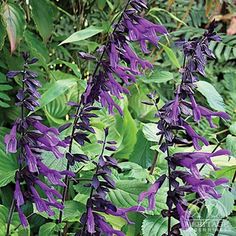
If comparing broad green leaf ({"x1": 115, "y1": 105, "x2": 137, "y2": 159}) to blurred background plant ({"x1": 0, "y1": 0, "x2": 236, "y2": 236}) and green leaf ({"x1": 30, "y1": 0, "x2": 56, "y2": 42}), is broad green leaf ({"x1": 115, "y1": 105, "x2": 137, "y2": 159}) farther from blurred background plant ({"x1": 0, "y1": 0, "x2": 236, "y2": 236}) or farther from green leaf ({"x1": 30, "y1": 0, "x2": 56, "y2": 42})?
green leaf ({"x1": 30, "y1": 0, "x2": 56, "y2": 42})

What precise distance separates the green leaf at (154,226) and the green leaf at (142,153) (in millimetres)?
313

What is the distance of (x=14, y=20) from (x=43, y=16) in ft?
0.79

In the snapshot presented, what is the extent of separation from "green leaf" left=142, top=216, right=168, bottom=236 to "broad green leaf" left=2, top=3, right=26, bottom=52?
637 mm

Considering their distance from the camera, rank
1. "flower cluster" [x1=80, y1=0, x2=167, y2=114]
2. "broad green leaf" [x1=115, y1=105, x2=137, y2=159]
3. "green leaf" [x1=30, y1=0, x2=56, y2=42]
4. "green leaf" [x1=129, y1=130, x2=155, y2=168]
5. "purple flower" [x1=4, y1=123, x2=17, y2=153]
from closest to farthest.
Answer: "purple flower" [x1=4, y1=123, x2=17, y2=153]
"flower cluster" [x1=80, y1=0, x2=167, y2=114]
"green leaf" [x1=129, y1=130, x2=155, y2=168]
"broad green leaf" [x1=115, y1=105, x2=137, y2=159]
"green leaf" [x1=30, y1=0, x2=56, y2=42]

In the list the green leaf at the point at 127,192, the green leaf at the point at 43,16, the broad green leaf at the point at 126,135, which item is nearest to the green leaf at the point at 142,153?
the broad green leaf at the point at 126,135

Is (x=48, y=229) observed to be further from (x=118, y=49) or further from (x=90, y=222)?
(x=118, y=49)

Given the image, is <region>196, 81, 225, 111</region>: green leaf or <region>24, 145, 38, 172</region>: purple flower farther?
<region>196, 81, 225, 111</region>: green leaf

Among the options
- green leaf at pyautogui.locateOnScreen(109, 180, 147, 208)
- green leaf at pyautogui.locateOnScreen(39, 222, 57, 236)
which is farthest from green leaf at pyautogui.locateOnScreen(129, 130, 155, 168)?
green leaf at pyautogui.locateOnScreen(39, 222, 57, 236)

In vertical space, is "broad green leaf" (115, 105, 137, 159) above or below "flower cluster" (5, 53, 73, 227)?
below

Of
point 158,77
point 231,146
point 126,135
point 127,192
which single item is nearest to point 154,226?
point 127,192

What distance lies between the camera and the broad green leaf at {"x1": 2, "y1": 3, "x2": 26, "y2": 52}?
4.79 ft

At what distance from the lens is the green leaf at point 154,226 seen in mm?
1070

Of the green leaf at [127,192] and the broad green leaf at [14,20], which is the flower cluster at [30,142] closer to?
the green leaf at [127,192]

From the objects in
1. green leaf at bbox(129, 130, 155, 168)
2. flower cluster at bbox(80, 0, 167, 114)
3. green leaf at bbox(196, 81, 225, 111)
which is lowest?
green leaf at bbox(129, 130, 155, 168)
